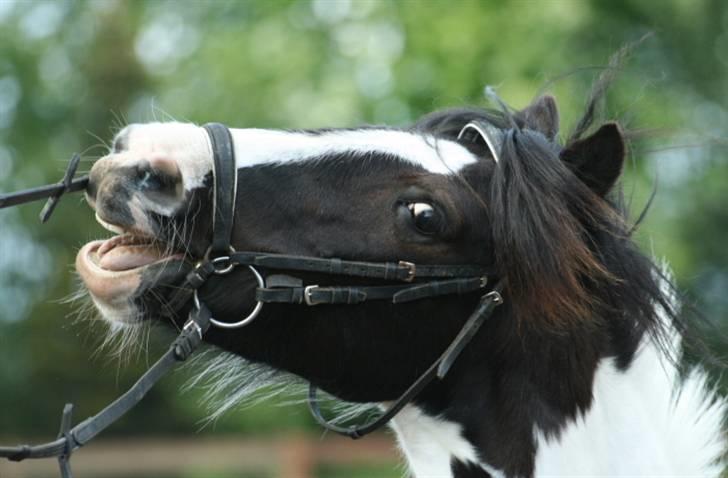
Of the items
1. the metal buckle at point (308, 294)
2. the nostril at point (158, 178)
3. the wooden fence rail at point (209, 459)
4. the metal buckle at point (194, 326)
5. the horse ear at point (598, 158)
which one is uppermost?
the horse ear at point (598, 158)

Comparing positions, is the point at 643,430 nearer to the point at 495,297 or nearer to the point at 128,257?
the point at 495,297

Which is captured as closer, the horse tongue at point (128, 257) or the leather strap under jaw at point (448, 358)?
the horse tongue at point (128, 257)

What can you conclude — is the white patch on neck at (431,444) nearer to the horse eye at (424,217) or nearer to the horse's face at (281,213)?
the horse's face at (281,213)

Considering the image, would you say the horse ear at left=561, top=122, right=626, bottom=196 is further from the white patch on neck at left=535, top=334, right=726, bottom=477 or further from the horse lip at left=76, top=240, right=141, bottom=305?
the horse lip at left=76, top=240, right=141, bottom=305

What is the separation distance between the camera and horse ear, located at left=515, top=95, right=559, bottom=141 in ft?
11.1

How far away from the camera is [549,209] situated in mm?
2938

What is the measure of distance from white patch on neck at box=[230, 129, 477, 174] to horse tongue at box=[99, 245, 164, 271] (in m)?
0.33

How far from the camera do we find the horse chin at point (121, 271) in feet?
9.14

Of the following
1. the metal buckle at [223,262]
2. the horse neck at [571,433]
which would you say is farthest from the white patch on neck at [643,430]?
the metal buckle at [223,262]

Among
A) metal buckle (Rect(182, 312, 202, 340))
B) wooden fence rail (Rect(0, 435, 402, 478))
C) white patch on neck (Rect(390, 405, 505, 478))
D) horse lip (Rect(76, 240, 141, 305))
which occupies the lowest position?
wooden fence rail (Rect(0, 435, 402, 478))

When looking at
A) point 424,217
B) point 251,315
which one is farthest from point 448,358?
point 251,315

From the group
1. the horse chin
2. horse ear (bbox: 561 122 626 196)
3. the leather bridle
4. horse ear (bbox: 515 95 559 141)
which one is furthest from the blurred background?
the horse chin

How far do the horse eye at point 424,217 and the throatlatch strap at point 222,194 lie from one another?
19.0 inches

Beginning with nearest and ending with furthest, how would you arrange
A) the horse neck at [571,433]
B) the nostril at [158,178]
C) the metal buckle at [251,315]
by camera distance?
1. the nostril at [158,178]
2. the metal buckle at [251,315]
3. the horse neck at [571,433]
